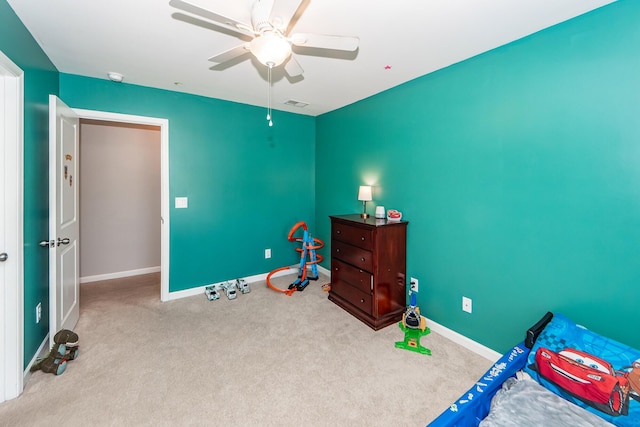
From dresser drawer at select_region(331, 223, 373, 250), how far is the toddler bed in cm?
149

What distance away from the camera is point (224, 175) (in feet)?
12.7

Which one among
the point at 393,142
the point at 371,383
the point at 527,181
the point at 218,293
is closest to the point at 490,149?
the point at 527,181

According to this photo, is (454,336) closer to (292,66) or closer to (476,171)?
(476,171)

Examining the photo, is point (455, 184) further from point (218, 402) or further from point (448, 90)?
point (218, 402)

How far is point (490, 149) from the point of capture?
7.70 feet

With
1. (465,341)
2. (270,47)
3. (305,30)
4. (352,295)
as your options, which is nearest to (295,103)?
(305,30)

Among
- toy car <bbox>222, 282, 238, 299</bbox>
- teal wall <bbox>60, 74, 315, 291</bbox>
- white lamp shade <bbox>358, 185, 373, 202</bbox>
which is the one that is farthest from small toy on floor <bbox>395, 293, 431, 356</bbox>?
teal wall <bbox>60, 74, 315, 291</bbox>

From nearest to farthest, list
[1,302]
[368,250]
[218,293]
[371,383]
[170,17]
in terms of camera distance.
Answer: [1,302], [170,17], [371,383], [368,250], [218,293]

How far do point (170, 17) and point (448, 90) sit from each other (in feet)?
7.66

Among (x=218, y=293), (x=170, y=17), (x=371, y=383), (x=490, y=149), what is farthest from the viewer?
(x=218, y=293)

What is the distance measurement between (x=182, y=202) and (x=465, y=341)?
3.49 m

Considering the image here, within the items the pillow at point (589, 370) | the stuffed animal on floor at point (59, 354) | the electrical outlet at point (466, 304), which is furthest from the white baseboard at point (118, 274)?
the pillow at point (589, 370)

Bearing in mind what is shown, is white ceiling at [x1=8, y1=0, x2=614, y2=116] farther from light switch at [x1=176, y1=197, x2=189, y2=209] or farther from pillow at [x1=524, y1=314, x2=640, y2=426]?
pillow at [x1=524, y1=314, x2=640, y2=426]

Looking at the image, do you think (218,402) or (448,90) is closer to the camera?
(218,402)
